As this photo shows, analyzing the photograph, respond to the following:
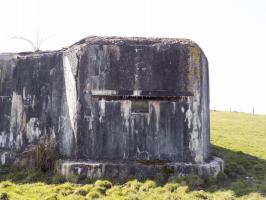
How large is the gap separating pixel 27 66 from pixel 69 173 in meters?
3.44

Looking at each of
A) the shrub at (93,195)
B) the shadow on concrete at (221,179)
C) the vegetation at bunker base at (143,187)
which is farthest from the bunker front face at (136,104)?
the shrub at (93,195)

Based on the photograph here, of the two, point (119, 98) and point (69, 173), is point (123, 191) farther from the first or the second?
point (119, 98)

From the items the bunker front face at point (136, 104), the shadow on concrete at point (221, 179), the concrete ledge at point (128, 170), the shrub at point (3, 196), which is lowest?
the shrub at point (3, 196)

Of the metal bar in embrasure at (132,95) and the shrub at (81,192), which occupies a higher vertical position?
the metal bar in embrasure at (132,95)

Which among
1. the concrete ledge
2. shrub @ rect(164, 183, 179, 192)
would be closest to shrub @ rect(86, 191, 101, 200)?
the concrete ledge

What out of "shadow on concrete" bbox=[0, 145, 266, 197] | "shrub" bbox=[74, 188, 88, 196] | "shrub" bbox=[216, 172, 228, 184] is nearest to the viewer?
"shrub" bbox=[74, 188, 88, 196]

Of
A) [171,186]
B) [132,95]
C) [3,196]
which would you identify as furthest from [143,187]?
[3,196]

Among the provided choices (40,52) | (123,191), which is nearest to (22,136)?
(40,52)

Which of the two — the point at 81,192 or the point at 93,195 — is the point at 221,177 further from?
the point at 81,192

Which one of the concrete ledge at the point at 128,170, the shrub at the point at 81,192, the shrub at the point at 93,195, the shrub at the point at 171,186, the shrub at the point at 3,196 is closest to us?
the shrub at the point at 3,196

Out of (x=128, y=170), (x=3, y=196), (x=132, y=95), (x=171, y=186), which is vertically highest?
(x=132, y=95)

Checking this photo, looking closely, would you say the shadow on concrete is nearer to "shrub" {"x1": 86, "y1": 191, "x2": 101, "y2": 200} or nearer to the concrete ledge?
the concrete ledge

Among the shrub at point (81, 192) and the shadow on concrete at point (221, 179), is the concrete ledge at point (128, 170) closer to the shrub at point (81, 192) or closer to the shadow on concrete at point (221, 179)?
the shadow on concrete at point (221, 179)

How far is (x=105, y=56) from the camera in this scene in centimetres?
1001
